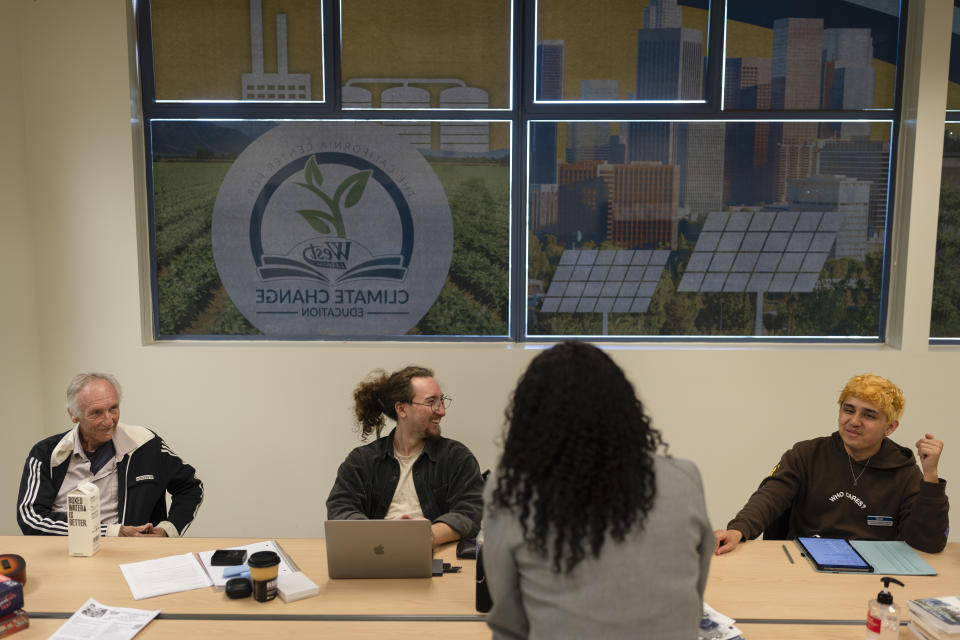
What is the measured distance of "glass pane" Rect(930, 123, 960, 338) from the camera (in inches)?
148

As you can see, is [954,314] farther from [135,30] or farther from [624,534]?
[135,30]

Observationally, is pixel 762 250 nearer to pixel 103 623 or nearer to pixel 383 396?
pixel 383 396

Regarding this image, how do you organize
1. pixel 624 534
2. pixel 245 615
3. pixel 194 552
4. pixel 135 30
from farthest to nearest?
pixel 135 30 < pixel 194 552 < pixel 245 615 < pixel 624 534

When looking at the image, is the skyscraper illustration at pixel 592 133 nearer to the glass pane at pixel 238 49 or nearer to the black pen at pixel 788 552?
the glass pane at pixel 238 49

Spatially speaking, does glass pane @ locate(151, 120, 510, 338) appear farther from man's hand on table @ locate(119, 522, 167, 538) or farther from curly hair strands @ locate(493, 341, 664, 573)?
curly hair strands @ locate(493, 341, 664, 573)

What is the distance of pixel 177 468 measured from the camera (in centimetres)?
291

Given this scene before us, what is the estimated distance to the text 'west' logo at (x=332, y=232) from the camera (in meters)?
3.90

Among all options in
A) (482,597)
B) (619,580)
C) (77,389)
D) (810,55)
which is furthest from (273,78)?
(619,580)

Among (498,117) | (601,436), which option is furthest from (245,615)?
(498,117)

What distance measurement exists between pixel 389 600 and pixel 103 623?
0.76m

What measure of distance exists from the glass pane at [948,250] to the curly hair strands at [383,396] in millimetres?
2875

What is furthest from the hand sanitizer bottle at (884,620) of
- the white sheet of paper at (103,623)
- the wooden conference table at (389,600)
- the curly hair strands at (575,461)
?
the white sheet of paper at (103,623)

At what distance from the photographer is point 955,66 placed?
3.74 metres

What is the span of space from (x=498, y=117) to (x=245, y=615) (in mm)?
2792
